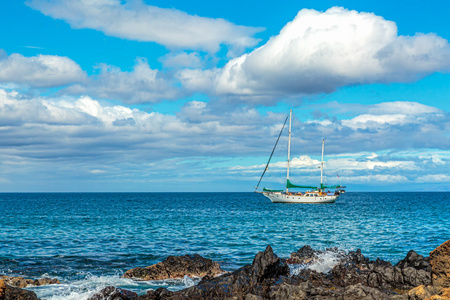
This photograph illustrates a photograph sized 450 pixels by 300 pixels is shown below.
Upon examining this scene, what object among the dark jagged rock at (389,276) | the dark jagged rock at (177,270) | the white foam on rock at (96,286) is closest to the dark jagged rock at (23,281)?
the white foam on rock at (96,286)

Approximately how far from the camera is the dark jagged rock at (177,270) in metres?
21.9

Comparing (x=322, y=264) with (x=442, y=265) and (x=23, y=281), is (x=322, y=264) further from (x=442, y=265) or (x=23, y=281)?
(x=23, y=281)

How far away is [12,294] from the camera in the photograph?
15352 mm

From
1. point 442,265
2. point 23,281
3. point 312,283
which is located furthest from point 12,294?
point 442,265

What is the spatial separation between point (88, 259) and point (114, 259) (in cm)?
167

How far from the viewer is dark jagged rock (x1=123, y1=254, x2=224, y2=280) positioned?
2191cm

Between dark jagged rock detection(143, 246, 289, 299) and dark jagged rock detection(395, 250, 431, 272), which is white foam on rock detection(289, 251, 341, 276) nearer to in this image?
dark jagged rock detection(395, 250, 431, 272)

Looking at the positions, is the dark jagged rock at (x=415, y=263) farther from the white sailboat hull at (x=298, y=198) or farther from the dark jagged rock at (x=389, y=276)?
the white sailboat hull at (x=298, y=198)

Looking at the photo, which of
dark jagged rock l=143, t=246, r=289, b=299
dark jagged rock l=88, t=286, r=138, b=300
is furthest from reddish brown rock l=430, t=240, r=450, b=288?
dark jagged rock l=88, t=286, r=138, b=300

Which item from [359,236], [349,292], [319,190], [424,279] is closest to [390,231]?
[359,236]

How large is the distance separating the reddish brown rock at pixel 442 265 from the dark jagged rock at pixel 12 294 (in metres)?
14.0

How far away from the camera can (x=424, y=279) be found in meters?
17.4

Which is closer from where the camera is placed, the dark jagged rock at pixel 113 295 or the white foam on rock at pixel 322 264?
the dark jagged rock at pixel 113 295

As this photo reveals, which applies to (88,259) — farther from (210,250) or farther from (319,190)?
(319,190)
